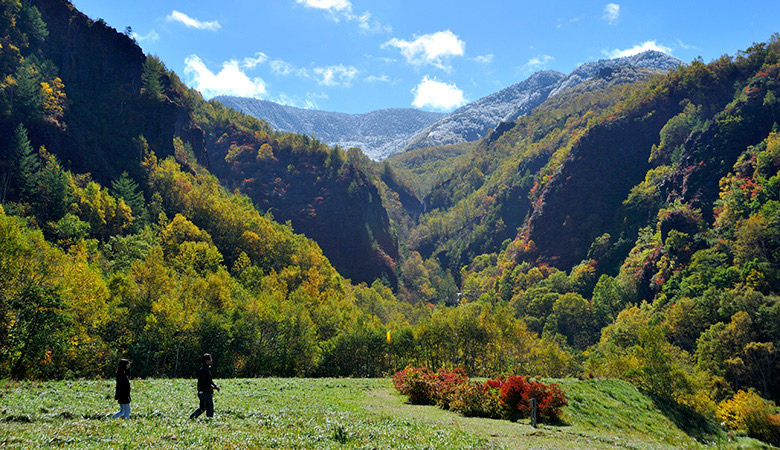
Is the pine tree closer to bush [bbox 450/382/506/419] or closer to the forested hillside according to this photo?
the forested hillside

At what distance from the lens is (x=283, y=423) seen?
16953 millimetres

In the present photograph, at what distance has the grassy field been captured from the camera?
13328mm

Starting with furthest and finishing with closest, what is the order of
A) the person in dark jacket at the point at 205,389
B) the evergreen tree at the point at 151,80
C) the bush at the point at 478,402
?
1. the evergreen tree at the point at 151,80
2. the bush at the point at 478,402
3. the person in dark jacket at the point at 205,389

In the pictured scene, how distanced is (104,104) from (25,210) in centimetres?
5333

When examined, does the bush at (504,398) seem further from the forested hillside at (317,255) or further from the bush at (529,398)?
the forested hillside at (317,255)

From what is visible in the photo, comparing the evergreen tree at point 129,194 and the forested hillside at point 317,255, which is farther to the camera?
the evergreen tree at point 129,194

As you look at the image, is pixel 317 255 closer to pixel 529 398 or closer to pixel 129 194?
pixel 129 194

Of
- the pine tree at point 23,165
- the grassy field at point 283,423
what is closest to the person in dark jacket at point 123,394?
the grassy field at point 283,423

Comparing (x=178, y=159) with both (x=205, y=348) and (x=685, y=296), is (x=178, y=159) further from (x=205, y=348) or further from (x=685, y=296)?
(x=685, y=296)

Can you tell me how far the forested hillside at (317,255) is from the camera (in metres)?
52.2

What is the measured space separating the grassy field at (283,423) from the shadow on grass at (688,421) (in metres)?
0.23

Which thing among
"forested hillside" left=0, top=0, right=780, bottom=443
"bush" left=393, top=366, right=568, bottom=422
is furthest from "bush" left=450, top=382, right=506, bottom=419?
"forested hillside" left=0, top=0, right=780, bottom=443

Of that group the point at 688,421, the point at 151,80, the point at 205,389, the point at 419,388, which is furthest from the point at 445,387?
the point at 151,80

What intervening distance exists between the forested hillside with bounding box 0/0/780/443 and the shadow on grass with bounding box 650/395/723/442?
0.79m
